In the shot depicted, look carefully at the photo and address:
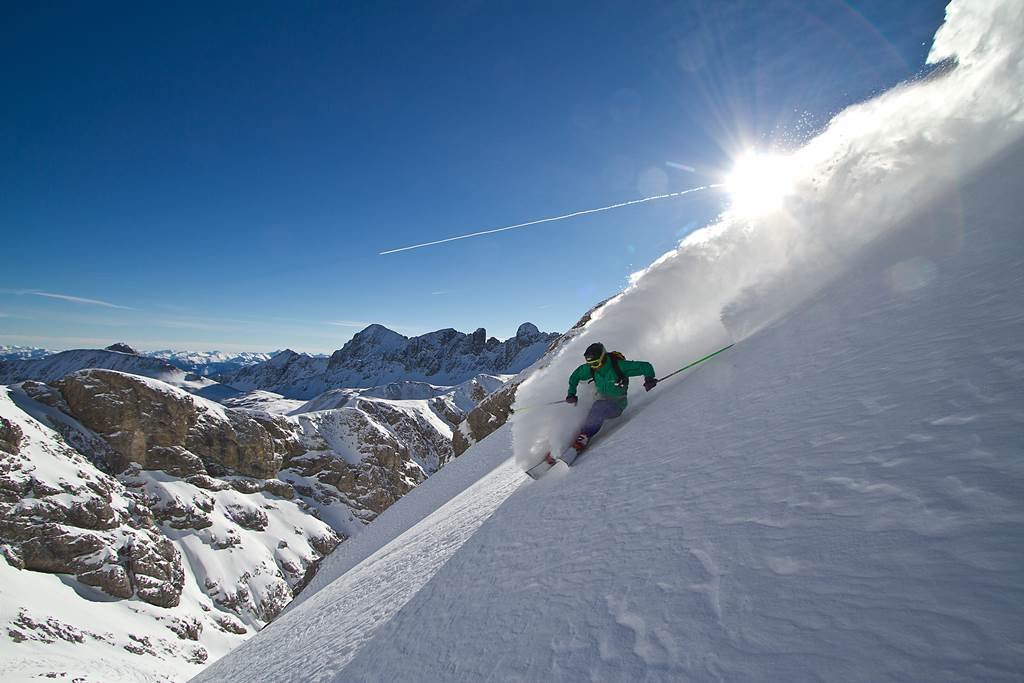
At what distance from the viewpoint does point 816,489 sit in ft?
7.41

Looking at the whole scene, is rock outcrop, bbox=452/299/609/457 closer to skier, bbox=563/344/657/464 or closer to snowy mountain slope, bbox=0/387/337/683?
skier, bbox=563/344/657/464

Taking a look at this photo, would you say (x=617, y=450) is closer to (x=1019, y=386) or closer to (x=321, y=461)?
(x=1019, y=386)

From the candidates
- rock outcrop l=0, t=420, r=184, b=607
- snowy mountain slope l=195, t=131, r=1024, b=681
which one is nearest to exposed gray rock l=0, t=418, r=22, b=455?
rock outcrop l=0, t=420, r=184, b=607

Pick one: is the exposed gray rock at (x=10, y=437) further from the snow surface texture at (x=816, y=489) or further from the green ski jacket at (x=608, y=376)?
the green ski jacket at (x=608, y=376)

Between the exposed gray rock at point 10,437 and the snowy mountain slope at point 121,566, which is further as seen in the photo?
the exposed gray rock at point 10,437

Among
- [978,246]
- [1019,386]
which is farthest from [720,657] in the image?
[978,246]

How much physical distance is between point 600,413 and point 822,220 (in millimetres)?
4711

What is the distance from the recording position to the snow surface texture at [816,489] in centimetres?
158

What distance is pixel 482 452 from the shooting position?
17.9m

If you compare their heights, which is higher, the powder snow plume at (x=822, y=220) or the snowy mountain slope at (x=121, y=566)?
the powder snow plume at (x=822, y=220)

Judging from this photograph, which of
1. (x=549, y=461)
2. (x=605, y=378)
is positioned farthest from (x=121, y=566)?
(x=605, y=378)

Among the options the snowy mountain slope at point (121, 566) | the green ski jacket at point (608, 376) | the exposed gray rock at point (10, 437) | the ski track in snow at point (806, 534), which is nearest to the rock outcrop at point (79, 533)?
the snowy mountain slope at point (121, 566)

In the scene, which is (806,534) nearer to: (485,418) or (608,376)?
(608,376)

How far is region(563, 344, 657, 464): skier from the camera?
633 centimetres
